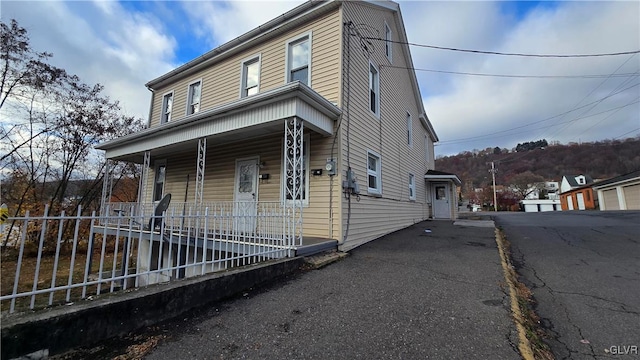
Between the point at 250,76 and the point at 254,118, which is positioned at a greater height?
the point at 250,76

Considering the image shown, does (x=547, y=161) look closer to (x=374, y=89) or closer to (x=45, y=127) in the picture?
(x=374, y=89)

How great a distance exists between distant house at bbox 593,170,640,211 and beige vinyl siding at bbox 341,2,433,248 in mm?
20291

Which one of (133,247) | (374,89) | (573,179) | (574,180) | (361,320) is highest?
(573,179)

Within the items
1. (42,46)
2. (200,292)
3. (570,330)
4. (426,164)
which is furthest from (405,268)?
(42,46)

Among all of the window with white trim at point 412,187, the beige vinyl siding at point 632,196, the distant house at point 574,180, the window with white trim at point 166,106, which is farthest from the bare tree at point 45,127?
the distant house at point 574,180

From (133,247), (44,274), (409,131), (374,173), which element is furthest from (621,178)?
(44,274)

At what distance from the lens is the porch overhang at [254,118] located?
5.67 m

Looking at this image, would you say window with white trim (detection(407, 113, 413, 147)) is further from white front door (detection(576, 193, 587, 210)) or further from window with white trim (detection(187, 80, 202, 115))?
white front door (detection(576, 193, 587, 210))

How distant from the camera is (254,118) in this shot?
6.29 m

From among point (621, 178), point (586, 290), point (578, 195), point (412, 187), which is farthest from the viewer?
point (578, 195)

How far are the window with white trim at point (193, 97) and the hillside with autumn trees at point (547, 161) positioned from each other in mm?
33127

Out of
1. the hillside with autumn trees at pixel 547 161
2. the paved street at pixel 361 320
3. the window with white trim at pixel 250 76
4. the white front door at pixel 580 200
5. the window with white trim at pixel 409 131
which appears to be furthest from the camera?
the hillside with autumn trees at pixel 547 161

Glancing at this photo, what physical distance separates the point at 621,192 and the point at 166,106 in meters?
34.6

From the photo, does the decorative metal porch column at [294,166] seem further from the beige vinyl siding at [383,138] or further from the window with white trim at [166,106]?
the window with white trim at [166,106]
